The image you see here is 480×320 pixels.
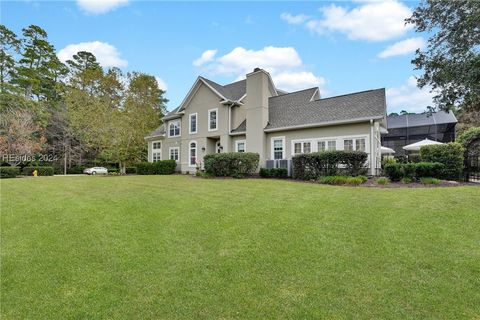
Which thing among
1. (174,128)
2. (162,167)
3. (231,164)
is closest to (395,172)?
(231,164)

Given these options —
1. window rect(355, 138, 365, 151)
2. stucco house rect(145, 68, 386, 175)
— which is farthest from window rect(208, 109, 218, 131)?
window rect(355, 138, 365, 151)

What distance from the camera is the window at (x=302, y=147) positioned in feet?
52.6

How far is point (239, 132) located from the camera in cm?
1884

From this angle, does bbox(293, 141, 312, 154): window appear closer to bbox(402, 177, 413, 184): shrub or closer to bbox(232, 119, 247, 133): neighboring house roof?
bbox(232, 119, 247, 133): neighboring house roof

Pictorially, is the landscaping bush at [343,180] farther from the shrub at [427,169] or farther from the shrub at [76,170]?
the shrub at [76,170]

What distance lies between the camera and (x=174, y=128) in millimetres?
23609

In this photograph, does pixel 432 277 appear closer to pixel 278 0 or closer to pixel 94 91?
pixel 278 0

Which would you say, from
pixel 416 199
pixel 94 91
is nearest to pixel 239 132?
pixel 416 199

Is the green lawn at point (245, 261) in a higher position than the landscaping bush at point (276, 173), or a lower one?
lower

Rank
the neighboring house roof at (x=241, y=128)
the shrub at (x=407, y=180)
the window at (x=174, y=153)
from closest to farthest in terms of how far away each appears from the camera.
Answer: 1. the shrub at (x=407, y=180)
2. the neighboring house roof at (x=241, y=128)
3. the window at (x=174, y=153)

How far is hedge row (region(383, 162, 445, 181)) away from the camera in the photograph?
11.6m

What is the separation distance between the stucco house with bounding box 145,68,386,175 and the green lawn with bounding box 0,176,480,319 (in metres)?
8.02

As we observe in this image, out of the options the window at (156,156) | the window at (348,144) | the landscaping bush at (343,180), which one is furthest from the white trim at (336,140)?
the window at (156,156)

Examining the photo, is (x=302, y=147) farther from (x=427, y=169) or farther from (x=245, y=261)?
(x=245, y=261)
